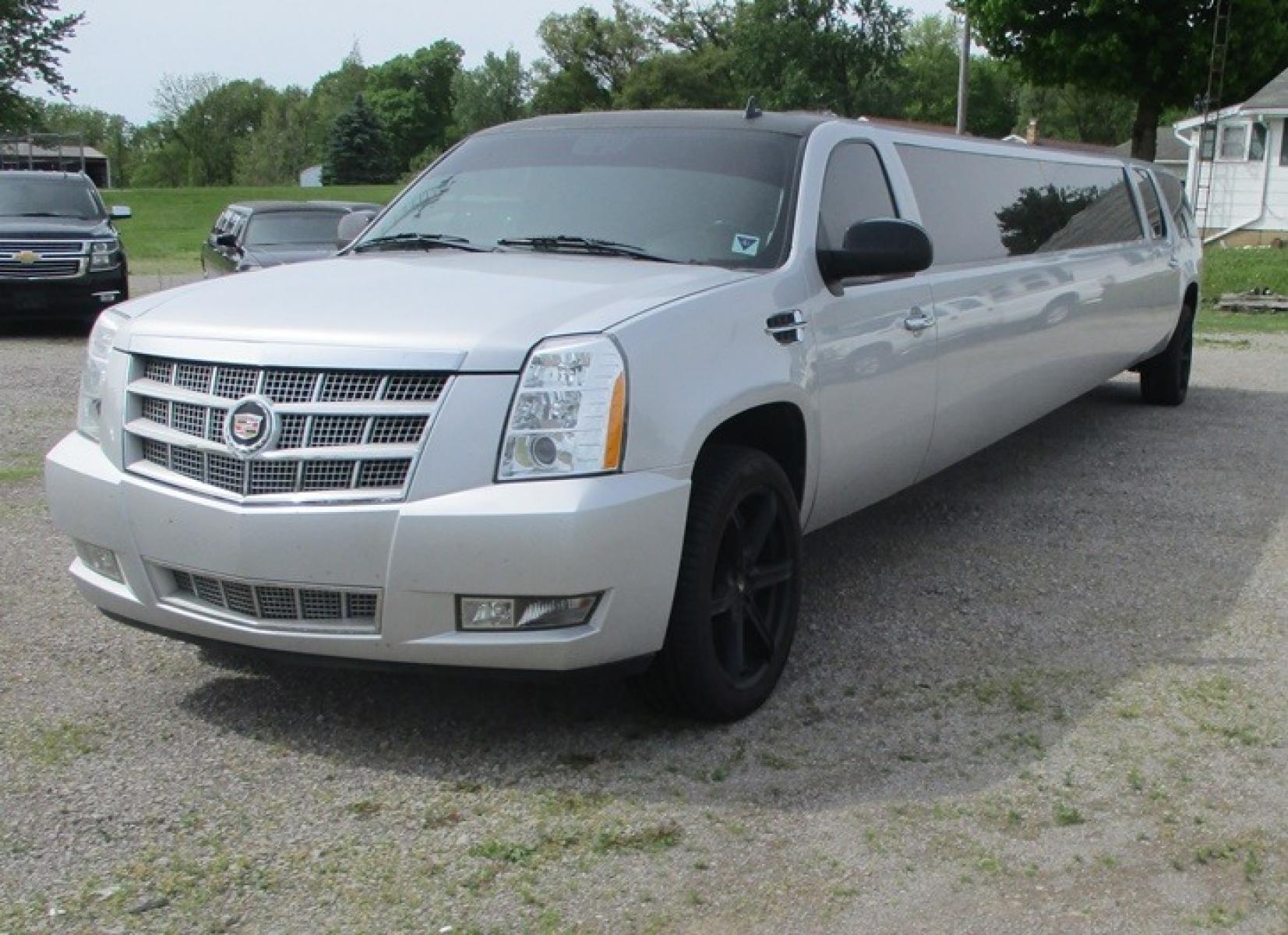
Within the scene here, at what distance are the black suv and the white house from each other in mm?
26525

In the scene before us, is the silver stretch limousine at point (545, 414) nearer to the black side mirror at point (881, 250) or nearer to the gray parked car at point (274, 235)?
the black side mirror at point (881, 250)

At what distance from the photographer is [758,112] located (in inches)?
213

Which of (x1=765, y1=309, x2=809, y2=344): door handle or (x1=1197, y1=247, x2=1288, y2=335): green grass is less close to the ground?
(x1=765, y1=309, x2=809, y2=344): door handle

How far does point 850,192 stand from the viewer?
5.29 meters

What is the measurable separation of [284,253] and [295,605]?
11.8 metres

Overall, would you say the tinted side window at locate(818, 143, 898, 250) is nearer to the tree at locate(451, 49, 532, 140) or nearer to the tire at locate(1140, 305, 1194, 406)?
the tire at locate(1140, 305, 1194, 406)

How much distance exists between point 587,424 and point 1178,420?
293 inches

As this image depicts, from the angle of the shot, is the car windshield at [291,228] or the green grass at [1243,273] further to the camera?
the green grass at [1243,273]

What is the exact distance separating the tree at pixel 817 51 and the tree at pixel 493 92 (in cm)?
3824

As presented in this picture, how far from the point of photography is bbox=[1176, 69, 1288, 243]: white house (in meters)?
35.3

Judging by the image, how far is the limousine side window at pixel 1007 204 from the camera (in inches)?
234

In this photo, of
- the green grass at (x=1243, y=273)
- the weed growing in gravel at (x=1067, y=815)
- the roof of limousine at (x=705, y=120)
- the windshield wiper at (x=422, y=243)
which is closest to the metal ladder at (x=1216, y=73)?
the green grass at (x=1243, y=273)

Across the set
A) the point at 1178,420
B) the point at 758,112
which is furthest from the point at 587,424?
the point at 1178,420

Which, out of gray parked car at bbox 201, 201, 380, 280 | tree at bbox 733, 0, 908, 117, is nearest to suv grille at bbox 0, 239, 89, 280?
gray parked car at bbox 201, 201, 380, 280
